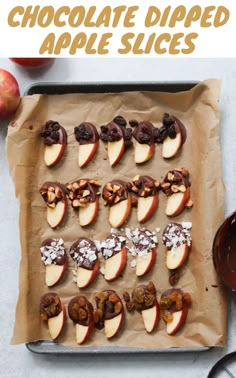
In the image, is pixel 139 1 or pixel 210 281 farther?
pixel 139 1

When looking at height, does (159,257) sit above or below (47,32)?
below

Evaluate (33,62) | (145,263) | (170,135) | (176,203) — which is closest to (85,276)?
(145,263)

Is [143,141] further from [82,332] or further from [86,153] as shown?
[82,332]

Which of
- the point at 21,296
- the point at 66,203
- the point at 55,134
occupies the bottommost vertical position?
the point at 21,296

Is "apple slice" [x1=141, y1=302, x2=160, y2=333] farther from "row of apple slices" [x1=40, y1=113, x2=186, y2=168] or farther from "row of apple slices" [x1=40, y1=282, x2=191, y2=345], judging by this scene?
"row of apple slices" [x1=40, y1=113, x2=186, y2=168]

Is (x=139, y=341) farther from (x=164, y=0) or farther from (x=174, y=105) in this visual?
(x=164, y=0)

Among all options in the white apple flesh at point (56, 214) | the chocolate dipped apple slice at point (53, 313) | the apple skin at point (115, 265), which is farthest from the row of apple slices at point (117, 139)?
the chocolate dipped apple slice at point (53, 313)

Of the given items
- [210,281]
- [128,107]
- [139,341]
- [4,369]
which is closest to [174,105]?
[128,107]
